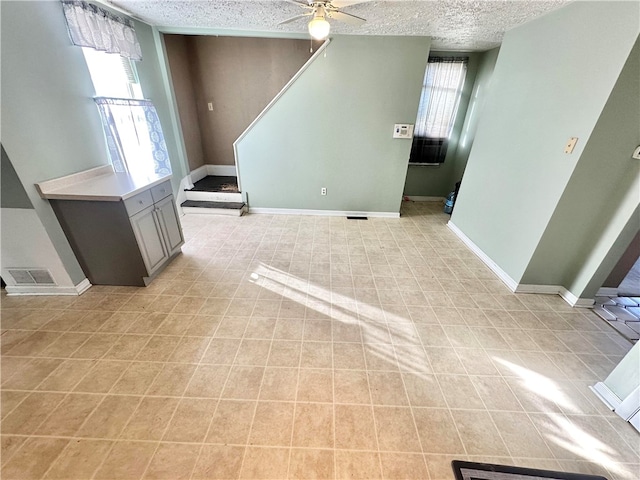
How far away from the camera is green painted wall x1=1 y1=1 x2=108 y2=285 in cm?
173

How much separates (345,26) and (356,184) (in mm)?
1936

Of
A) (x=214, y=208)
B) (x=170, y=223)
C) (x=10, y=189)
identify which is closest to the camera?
(x=10, y=189)

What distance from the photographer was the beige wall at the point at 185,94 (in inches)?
147

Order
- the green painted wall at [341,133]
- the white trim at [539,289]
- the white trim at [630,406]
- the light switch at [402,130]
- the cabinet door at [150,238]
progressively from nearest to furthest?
the white trim at [630,406] < the cabinet door at [150,238] < the white trim at [539,289] < the green painted wall at [341,133] < the light switch at [402,130]

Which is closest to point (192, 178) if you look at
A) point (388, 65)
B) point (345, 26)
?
point (345, 26)

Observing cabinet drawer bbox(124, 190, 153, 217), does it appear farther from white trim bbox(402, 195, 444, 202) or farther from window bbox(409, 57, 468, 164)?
white trim bbox(402, 195, 444, 202)

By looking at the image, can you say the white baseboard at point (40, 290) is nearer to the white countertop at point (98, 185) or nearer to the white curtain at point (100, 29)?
the white countertop at point (98, 185)

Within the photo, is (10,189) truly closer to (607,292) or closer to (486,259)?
(486,259)

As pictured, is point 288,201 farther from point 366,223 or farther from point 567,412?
point 567,412

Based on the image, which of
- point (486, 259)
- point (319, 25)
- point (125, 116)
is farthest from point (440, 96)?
point (125, 116)

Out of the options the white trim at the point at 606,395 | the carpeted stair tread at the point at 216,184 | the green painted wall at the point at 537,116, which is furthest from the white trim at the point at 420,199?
the white trim at the point at 606,395

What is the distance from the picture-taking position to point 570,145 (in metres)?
1.98

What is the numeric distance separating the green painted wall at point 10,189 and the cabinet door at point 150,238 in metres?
0.69

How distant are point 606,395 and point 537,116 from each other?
2.22 meters
